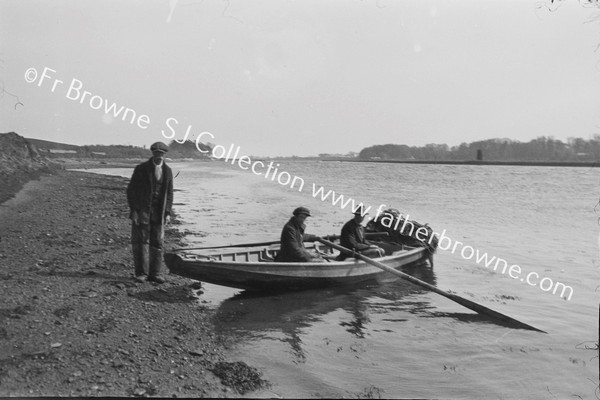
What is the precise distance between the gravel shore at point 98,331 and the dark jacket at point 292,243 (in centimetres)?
212

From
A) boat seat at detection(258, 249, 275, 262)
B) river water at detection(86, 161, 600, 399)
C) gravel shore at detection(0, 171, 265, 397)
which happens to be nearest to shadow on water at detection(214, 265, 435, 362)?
river water at detection(86, 161, 600, 399)

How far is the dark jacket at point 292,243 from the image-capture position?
405 inches

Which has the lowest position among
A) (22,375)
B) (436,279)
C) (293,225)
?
(436,279)

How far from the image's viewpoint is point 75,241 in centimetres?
1228

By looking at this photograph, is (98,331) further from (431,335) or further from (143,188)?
(431,335)

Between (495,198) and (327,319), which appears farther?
(495,198)

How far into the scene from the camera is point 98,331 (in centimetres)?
627

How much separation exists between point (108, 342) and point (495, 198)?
45821mm

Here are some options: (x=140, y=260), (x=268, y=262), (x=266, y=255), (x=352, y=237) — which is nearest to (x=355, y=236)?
(x=352, y=237)

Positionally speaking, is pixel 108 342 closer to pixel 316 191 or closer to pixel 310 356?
pixel 310 356

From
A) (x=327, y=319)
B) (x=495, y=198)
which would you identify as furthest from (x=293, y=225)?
(x=495, y=198)

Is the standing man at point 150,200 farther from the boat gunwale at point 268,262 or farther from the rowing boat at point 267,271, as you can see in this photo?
the boat gunwale at point 268,262

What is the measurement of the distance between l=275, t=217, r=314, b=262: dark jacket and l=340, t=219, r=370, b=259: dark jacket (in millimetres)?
2003

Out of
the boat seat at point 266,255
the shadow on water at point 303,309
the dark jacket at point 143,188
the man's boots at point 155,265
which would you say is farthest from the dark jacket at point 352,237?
the dark jacket at point 143,188
